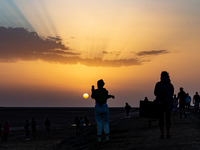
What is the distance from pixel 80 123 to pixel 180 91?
34.5 ft

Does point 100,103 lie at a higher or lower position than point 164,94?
lower

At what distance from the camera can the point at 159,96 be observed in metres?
8.77

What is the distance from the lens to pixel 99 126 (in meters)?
8.98

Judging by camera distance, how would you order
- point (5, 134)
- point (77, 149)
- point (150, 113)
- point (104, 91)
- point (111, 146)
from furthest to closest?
point (5, 134) → point (150, 113) → point (77, 149) → point (104, 91) → point (111, 146)

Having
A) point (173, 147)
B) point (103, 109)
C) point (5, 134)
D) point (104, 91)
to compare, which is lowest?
point (5, 134)

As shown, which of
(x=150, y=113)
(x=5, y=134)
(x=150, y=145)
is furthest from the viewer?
(x=5, y=134)

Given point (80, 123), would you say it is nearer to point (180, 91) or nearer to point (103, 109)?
point (180, 91)

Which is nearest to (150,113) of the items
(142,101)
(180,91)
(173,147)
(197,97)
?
(142,101)

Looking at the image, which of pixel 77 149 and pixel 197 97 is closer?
pixel 77 149

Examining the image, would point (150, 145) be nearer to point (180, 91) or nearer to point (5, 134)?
point (180, 91)

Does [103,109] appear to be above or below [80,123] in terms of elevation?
above

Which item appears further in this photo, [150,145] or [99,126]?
[99,126]

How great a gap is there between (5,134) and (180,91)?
15.3 metres

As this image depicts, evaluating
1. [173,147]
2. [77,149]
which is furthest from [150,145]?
[77,149]
